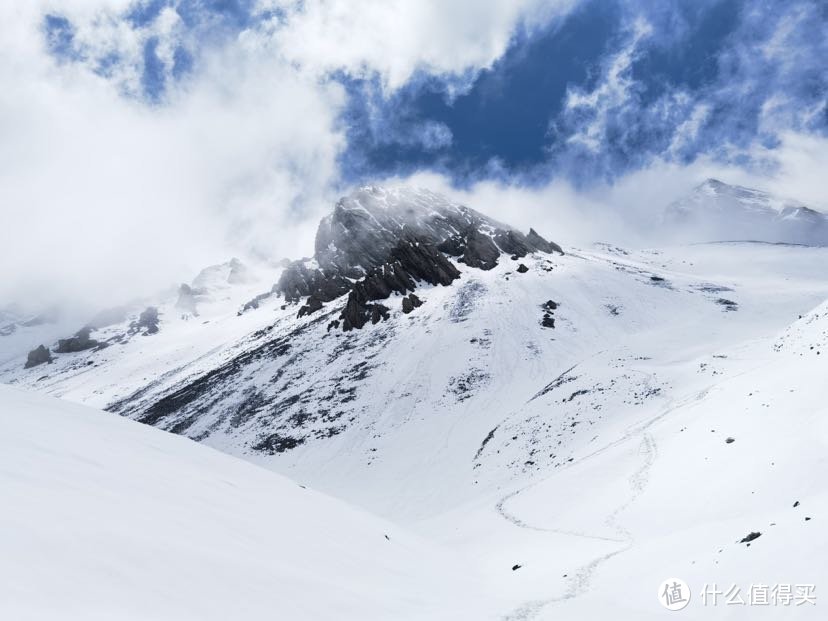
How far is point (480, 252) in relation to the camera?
4117 inches

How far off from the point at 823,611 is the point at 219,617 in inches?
391

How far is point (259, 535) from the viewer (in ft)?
39.5

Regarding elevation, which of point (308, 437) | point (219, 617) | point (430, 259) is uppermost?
point (430, 259)

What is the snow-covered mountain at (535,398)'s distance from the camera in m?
15.6

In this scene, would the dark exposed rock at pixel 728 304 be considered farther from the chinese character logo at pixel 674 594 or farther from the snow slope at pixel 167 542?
the chinese character logo at pixel 674 594

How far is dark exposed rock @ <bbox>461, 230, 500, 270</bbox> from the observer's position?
102 m

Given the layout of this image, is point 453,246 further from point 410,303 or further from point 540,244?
point 410,303

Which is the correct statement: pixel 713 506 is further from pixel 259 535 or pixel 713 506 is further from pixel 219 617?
pixel 219 617

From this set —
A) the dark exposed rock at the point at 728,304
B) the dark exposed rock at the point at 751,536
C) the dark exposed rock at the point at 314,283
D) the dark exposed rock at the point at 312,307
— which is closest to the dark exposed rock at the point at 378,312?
the dark exposed rock at the point at 312,307

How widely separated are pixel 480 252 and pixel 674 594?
9504cm

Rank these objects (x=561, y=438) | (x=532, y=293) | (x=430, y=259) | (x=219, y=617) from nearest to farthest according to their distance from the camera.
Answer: (x=219, y=617), (x=561, y=438), (x=532, y=293), (x=430, y=259)

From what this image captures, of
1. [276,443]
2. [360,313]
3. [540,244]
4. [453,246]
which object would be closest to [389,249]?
[453,246]

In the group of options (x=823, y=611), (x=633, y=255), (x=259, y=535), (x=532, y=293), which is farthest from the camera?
(x=633, y=255)

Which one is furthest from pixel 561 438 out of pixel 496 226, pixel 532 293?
pixel 496 226
